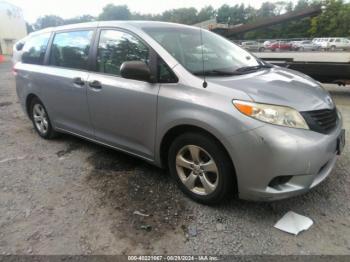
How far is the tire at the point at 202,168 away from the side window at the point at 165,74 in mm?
535

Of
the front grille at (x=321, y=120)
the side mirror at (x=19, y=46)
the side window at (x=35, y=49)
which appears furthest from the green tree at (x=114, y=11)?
the front grille at (x=321, y=120)

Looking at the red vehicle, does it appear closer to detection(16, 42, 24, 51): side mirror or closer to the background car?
the background car

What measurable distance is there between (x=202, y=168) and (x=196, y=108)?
56cm

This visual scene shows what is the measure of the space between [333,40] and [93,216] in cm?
4021

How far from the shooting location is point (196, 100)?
2695 mm

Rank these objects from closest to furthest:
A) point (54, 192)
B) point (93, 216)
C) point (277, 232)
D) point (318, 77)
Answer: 1. point (277, 232)
2. point (93, 216)
3. point (54, 192)
4. point (318, 77)

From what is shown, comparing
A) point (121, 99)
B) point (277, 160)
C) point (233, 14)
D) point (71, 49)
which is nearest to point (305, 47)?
point (71, 49)

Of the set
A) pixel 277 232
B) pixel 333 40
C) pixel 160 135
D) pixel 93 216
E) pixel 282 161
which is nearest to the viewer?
pixel 282 161

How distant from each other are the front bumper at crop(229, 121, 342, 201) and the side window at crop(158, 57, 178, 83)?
0.84m

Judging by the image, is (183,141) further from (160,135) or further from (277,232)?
(277,232)

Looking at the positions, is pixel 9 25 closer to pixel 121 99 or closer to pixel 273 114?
pixel 121 99

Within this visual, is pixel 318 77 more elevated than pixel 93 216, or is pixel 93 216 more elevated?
pixel 318 77

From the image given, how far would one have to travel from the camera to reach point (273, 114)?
8.07 feet

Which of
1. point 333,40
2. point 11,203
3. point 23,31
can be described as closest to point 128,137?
point 11,203
